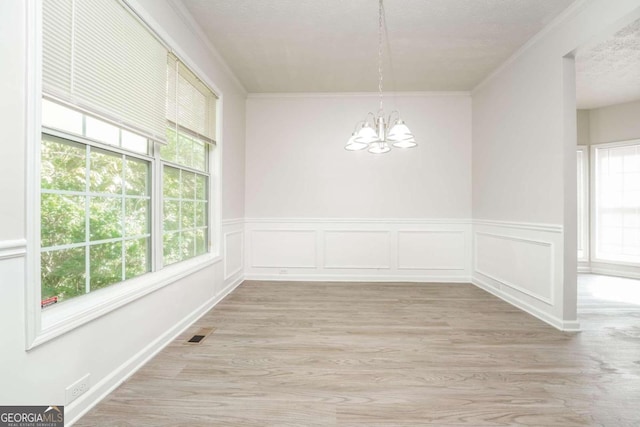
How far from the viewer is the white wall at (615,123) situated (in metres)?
4.90

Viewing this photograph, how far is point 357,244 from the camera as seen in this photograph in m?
4.80

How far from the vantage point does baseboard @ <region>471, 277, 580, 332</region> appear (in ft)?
9.36

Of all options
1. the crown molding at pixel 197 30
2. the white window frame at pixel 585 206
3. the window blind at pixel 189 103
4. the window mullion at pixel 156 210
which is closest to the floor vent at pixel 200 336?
the window mullion at pixel 156 210

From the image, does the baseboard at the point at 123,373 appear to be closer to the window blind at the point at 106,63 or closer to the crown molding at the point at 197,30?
the window blind at the point at 106,63

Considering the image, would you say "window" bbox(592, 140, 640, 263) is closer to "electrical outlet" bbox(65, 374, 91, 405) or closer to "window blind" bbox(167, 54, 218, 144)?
"window blind" bbox(167, 54, 218, 144)

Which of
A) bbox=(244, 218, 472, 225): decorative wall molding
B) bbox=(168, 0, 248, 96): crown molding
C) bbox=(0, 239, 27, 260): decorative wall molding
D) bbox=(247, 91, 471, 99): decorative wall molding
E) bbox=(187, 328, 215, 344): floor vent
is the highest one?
bbox=(247, 91, 471, 99): decorative wall molding

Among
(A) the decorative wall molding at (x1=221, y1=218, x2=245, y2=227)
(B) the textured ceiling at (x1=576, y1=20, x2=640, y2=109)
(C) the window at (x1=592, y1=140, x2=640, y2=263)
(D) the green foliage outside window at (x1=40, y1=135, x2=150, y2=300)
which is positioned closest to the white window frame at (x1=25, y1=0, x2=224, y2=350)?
(D) the green foliage outside window at (x1=40, y1=135, x2=150, y2=300)

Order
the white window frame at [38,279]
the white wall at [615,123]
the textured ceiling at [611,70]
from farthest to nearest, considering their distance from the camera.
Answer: the white wall at [615,123]
the textured ceiling at [611,70]
the white window frame at [38,279]

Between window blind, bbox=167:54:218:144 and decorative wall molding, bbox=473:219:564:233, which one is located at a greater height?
window blind, bbox=167:54:218:144

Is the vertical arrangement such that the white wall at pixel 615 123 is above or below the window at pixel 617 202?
above

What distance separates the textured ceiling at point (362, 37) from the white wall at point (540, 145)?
9.5 inches

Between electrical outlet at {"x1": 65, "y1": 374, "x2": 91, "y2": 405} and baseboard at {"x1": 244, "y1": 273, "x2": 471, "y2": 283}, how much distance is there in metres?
3.15

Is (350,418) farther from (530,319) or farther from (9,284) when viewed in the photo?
(530,319)

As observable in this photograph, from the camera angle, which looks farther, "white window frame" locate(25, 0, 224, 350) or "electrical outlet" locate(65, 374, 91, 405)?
"electrical outlet" locate(65, 374, 91, 405)
